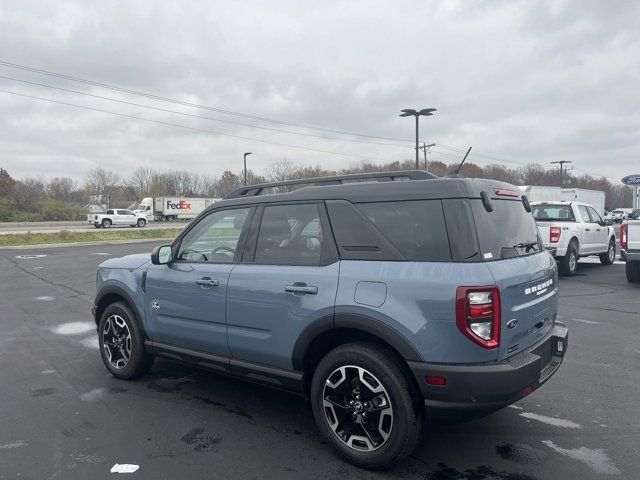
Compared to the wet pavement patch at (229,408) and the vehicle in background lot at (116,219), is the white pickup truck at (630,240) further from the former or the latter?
the vehicle in background lot at (116,219)

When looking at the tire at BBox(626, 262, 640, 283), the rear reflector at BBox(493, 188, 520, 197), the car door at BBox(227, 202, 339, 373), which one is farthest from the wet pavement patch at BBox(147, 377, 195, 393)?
the tire at BBox(626, 262, 640, 283)

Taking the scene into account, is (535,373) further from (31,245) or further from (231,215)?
(31,245)

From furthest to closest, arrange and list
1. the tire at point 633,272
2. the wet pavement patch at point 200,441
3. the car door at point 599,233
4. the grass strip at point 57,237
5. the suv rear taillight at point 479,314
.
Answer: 1. the grass strip at point 57,237
2. the car door at point 599,233
3. the tire at point 633,272
4. the wet pavement patch at point 200,441
5. the suv rear taillight at point 479,314

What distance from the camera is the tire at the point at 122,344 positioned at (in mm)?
4867

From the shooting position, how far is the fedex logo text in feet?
209

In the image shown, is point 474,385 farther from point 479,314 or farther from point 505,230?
point 505,230

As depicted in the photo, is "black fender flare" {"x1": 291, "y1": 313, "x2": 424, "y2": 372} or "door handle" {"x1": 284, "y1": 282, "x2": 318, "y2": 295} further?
"door handle" {"x1": 284, "y1": 282, "x2": 318, "y2": 295}

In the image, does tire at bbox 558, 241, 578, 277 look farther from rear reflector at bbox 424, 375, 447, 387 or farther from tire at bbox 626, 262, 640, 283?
rear reflector at bbox 424, 375, 447, 387

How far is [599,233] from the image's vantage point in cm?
1388

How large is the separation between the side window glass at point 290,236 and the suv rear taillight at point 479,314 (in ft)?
3.57

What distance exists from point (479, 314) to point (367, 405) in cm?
96

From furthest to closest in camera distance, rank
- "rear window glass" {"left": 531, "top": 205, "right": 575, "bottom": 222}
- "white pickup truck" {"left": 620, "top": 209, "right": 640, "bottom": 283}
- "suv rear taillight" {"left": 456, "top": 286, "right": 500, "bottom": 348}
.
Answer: "rear window glass" {"left": 531, "top": 205, "right": 575, "bottom": 222} → "white pickup truck" {"left": 620, "top": 209, "right": 640, "bottom": 283} → "suv rear taillight" {"left": 456, "top": 286, "right": 500, "bottom": 348}

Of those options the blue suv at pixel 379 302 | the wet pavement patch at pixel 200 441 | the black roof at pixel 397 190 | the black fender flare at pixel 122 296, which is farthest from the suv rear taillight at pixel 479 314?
the black fender flare at pixel 122 296

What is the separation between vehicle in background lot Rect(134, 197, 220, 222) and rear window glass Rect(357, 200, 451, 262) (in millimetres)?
61600
